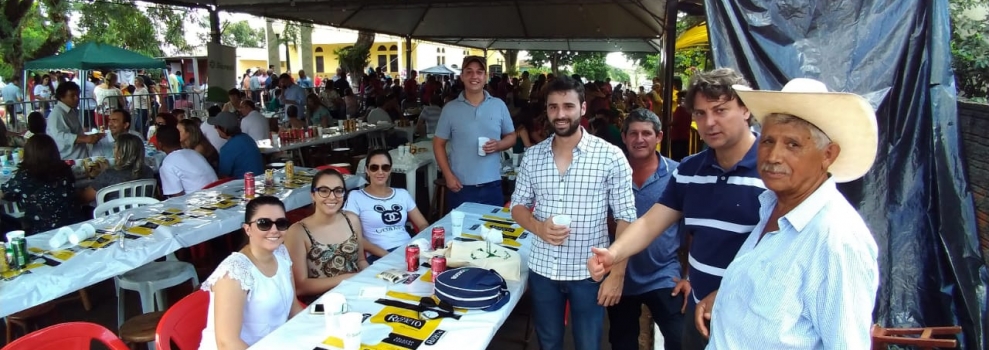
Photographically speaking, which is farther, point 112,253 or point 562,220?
point 112,253

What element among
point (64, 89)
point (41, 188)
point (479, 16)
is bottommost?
point (41, 188)

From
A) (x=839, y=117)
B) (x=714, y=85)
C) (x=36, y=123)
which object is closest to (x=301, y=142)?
(x=36, y=123)

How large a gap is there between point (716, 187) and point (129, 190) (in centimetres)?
486

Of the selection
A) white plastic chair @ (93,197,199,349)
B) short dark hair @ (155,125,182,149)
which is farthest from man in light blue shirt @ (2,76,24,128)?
white plastic chair @ (93,197,199,349)

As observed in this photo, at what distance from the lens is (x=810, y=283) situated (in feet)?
4.35

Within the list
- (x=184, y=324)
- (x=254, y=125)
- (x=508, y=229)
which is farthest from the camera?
(x=254, y=125)

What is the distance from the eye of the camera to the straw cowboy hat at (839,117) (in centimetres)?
140

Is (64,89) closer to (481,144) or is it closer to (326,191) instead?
(326,191)

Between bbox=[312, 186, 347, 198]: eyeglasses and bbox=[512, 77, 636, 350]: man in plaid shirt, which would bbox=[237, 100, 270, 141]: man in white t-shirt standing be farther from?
bbox=[512, 77, 636, 350]: man in plaid shirt

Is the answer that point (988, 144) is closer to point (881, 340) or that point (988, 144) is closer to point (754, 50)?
point (754, 50)

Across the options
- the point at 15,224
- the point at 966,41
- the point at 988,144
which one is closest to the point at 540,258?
the point at 988,144

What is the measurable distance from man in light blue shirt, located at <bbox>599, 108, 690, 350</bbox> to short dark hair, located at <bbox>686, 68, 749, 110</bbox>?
0.68 meters

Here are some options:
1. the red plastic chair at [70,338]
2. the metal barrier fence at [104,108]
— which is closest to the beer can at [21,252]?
the red plastic chair at [70,338]

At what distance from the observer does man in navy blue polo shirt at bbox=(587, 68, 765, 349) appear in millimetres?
1999
